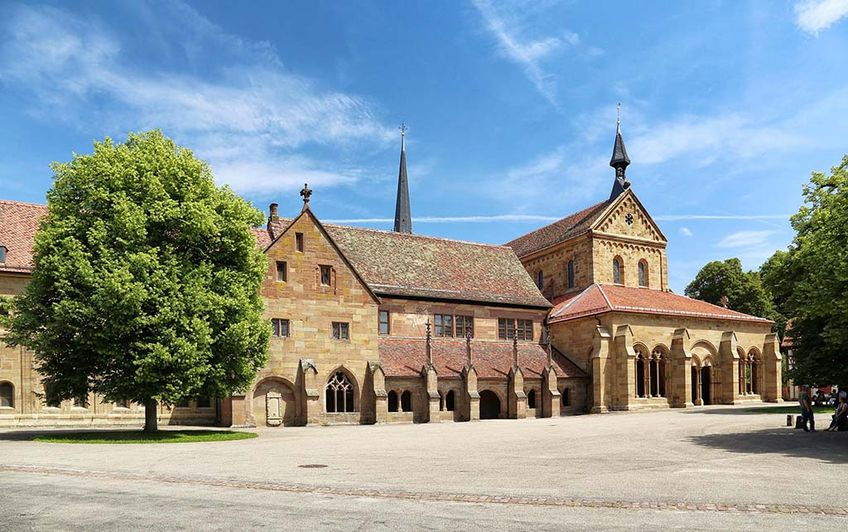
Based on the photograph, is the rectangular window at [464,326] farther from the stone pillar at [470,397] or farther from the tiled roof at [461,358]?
the stone pillar at [470,397]

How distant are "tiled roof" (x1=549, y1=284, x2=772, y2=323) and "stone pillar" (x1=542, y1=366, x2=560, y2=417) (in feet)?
19.7

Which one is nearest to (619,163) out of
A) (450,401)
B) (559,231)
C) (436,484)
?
(559,231)

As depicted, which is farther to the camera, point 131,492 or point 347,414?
point 347,414

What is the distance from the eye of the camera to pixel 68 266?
95.5 feet

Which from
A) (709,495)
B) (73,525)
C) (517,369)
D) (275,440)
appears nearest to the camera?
(73,525)

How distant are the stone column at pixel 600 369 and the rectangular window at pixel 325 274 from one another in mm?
18980

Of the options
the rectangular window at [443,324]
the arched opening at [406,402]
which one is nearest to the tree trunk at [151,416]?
the arched opening at [406,402]

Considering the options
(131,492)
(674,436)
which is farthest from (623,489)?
(674,436)

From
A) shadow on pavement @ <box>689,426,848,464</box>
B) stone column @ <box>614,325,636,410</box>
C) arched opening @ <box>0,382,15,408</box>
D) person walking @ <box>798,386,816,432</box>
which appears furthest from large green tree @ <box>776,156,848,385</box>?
arched opening @ <box>0,382,15,408</box>

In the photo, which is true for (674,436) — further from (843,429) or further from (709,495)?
(709,495)

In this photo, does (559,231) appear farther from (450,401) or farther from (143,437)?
(143,437)

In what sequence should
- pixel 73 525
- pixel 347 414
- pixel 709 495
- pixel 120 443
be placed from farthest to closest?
pixel 347 414 → pixel 120 443 → pixel 709 495 → pixel 73 525

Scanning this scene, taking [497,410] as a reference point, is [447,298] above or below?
above

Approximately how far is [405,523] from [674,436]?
64.2ft
